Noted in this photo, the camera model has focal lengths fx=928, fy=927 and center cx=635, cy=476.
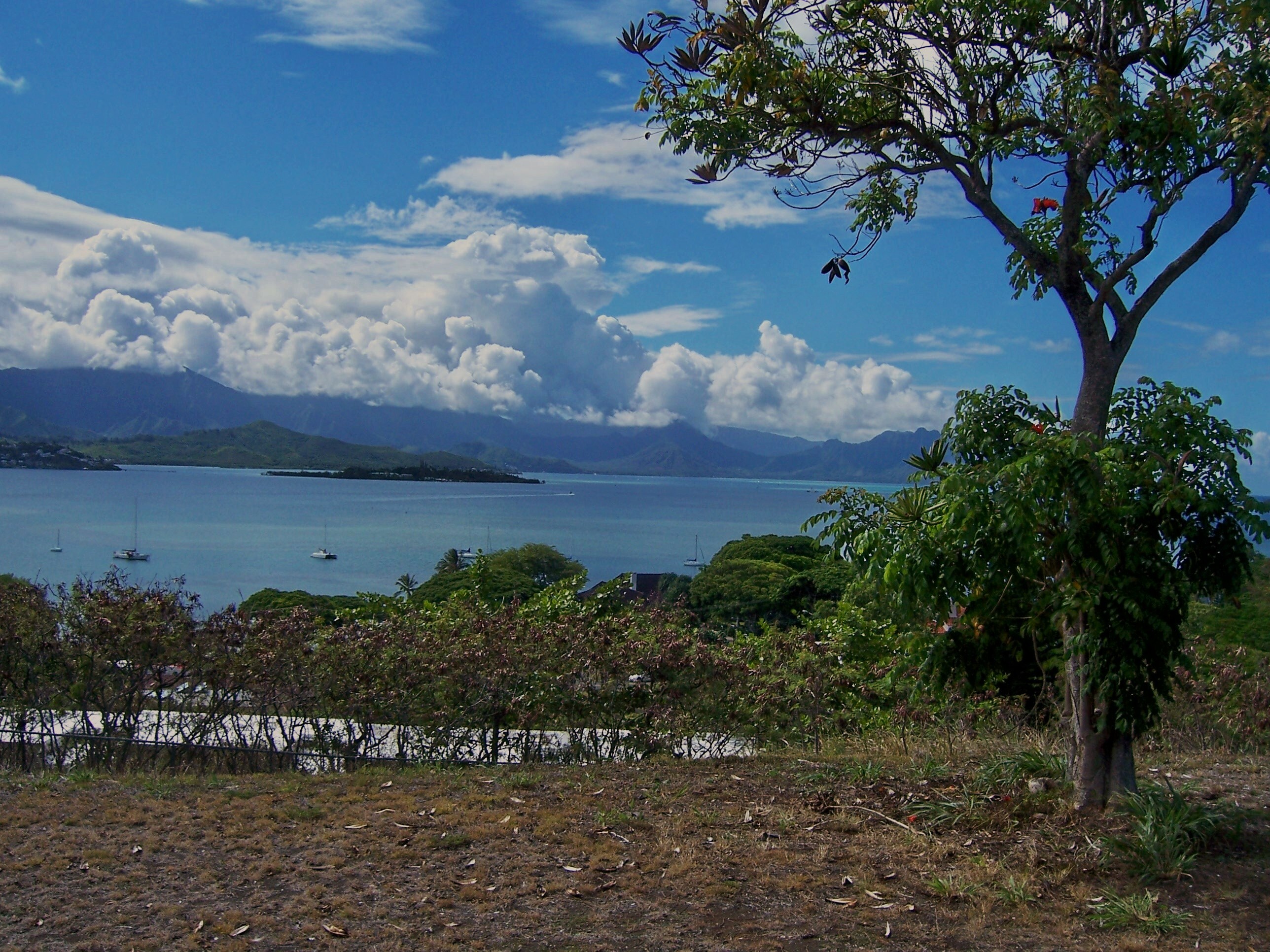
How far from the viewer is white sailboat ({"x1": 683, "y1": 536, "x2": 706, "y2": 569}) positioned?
93.2 m

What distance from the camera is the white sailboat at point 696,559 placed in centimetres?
9319

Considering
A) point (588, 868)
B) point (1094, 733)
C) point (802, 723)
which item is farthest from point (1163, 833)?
point (802, 723)

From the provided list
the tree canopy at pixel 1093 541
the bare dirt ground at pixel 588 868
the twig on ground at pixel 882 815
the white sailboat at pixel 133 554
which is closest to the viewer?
the bare dirt ground at pixel 588 868

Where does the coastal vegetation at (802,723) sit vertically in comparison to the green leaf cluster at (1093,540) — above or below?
below

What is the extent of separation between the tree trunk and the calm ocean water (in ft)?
164

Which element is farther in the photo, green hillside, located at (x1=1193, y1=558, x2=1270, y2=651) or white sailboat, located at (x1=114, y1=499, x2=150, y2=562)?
white sailboat, located at (x1=114, y1=499, x2=150, y2=562)

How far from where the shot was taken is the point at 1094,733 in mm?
5074

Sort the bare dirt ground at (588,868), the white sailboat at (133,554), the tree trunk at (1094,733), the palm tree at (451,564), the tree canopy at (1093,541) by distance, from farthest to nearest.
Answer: the white sailboat at (133,554), the palm tree at (451,564), the tree trunk at (1094,733), the tree canopy at (1093,541), the bare dirt ground at (588,868)

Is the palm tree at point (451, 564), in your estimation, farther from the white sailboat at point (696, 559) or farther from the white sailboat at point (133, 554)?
the white sailboat at point (696, 559)

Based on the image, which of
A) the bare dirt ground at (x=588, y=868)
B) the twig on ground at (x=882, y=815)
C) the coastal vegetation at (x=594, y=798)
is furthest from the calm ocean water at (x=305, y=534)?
the twig on ground at (x=882, y=815)

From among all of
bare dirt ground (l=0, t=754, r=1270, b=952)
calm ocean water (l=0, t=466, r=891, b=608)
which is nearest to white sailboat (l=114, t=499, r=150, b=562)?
calm ocean water (l=0, t=466, r=891, b=608)

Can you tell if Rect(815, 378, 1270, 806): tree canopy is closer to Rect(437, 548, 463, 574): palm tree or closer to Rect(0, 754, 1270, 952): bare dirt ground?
Rect(0, 754, 1270, 952): bare dirt ground

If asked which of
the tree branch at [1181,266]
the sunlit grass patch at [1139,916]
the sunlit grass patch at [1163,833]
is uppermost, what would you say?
the tree branch at [1181,266]

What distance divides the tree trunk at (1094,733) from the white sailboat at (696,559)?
3048 inches
